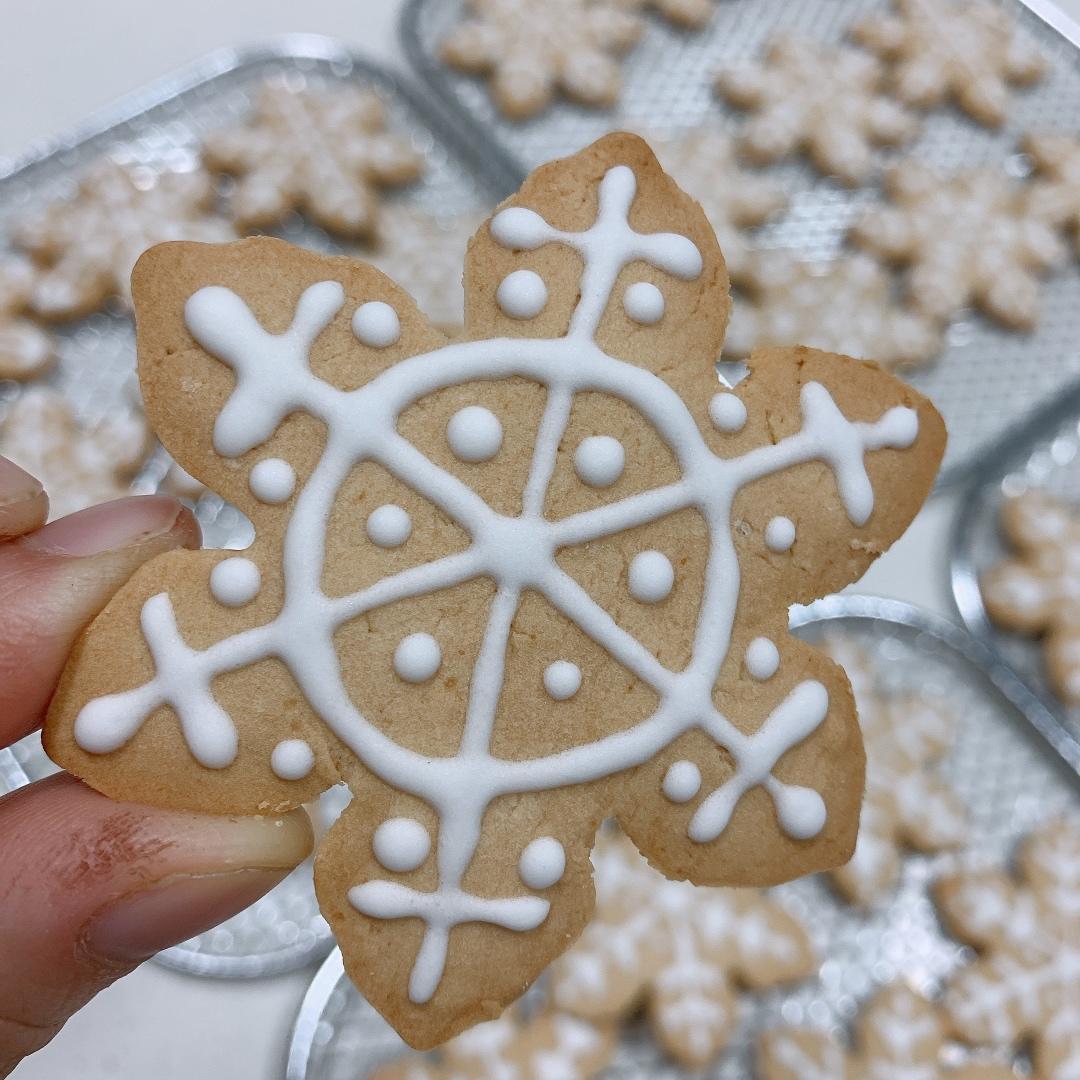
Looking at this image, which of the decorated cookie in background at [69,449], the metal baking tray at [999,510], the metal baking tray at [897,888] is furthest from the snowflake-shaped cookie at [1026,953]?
the decorated cookie in background at [69,449]

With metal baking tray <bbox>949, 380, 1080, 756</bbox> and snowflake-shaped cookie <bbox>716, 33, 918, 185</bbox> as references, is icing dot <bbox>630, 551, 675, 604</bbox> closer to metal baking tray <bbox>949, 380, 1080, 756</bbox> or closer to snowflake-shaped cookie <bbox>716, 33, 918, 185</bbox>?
metal baking tray <bbox>949, 380, 1080, 756</bbox>

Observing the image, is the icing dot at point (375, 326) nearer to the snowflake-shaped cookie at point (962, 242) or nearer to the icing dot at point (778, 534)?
the icing dot at point (778, 534)

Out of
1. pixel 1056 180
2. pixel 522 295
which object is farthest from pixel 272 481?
pixel 1056 180

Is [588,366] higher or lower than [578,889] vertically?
higher

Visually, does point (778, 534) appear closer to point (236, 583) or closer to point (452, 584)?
point (452, 584)

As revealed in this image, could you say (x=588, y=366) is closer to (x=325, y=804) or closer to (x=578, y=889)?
(x=578, y=889)

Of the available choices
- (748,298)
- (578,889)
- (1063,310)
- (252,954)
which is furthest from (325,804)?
(1063,310)
